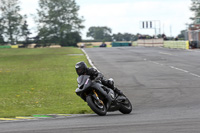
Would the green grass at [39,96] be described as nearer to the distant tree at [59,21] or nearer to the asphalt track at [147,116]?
the asphalt track at [147,116]

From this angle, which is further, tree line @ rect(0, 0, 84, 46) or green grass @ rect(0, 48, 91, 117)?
tree line @ rect(0, 0, 84, 46)

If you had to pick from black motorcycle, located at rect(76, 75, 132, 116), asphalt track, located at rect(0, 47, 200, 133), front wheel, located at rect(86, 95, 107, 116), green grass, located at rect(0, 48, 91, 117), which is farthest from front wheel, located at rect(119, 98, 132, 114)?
green grass, located at rect(0, 48, 91, 117)

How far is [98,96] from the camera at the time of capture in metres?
10.8

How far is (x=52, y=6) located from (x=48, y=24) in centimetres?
471

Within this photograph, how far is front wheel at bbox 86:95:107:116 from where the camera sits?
34.5 feet

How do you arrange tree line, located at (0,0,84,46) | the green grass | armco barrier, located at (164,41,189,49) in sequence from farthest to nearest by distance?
1. tree line, located at (0,0,84,46)
2. armco barrier, located at (164,41,189,49)
3. the green grass

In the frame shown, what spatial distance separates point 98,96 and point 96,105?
288 mm

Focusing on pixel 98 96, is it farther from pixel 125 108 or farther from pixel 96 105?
pixel 125 108

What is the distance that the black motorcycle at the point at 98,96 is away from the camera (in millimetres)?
10594

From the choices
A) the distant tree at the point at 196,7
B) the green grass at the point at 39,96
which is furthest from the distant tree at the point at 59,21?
the green grass at the point at 39,96

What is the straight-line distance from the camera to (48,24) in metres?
120

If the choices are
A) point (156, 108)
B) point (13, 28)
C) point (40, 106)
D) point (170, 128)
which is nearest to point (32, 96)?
point (40, 106)

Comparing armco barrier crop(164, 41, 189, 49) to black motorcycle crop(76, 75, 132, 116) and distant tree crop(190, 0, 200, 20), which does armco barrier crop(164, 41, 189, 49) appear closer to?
black motorcycle crop(76, 75, 132, 116)

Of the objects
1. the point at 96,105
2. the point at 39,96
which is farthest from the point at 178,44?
the point at 96,105
